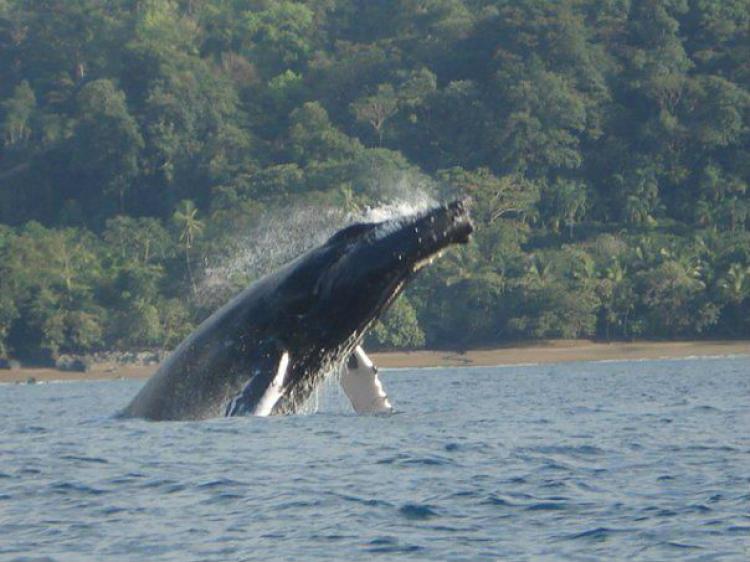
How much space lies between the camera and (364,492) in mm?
14219

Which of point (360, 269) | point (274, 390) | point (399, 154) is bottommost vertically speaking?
point (274, 390)

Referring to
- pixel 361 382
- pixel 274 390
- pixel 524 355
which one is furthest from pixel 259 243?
pixel 274 390

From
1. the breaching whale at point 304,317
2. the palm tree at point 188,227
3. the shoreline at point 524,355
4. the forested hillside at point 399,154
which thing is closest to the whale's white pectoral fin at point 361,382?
the breaching whale at point 304,317

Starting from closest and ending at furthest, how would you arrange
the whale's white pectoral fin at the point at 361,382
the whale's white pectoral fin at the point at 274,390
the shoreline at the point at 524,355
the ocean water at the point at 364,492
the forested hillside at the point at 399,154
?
the ocean water at the point at 364,492 < the whale's white pectoral fin at the point at 274,390 < the whale's white pectoral fin at the point at 361,382 < the shoreline at the point at 524,355 < the forested hillside at the point at 399,154

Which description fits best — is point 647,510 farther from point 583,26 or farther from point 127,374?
point 583,26

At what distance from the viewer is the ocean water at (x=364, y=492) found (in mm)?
11977

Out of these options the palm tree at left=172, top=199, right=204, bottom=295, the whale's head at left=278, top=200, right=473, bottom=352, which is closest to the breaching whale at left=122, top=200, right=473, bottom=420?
the whale's head at left=278, top=200, right=473, bottom=352

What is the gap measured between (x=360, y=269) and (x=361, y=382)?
3301mm

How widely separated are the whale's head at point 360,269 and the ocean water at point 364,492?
120cm

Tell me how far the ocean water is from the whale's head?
120cm

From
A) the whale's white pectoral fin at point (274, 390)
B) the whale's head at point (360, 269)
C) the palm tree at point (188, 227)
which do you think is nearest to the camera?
the whale's head at point (360, 269)

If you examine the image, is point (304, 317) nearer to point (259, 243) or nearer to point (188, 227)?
point (188, 227)

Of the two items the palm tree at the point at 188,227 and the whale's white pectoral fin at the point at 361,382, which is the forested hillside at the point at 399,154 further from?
the whale's white pectoral fin at the point at 361,382

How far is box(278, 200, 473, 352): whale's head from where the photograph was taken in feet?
44.9
